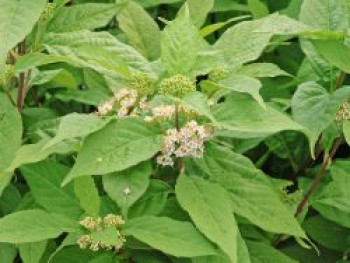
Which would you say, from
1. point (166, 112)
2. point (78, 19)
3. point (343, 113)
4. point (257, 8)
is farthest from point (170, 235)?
point (257, 8)

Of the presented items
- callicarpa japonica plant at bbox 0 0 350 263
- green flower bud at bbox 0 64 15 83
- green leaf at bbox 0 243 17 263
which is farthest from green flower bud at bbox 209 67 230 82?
green leaf at bbox 0 243 17 263

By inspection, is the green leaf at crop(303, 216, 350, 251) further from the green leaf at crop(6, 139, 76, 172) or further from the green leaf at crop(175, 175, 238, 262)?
the green leaf at crop(6, 139, 76, 172)

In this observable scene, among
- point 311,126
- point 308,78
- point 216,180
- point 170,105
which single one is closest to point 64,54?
point 170,105

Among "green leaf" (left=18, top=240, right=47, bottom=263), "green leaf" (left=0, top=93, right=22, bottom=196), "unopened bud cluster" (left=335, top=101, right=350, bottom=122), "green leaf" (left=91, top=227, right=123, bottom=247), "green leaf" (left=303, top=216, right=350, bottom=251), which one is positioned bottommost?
"green leaf" (left=303, top=216, right=350, bottom=251)

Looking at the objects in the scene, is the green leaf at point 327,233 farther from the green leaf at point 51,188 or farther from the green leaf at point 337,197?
the green leaf at point 51,188

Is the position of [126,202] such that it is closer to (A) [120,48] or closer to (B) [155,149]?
(B) [155,149]

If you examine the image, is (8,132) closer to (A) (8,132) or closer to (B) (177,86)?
(A) (8,132)
